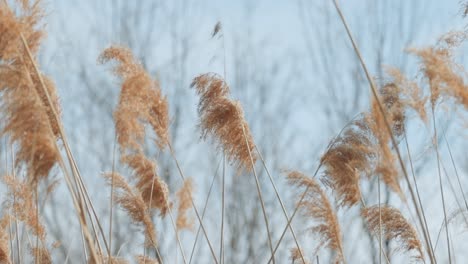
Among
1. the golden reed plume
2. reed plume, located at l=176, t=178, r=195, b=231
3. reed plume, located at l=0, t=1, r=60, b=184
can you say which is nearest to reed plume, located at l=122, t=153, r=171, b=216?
reed plume, located at l=176, t=178, r=195, b=231

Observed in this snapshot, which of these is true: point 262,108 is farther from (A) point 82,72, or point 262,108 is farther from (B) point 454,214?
(B) point 454,214

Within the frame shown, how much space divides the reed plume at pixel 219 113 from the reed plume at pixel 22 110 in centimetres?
126

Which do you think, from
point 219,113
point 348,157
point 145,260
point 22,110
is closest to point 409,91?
point 348,157

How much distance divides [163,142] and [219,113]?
0.35m

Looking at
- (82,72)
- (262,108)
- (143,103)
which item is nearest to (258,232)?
(262,108)

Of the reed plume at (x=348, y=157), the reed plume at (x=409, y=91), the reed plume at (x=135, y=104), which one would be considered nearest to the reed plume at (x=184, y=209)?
the reed plume at (x=135, y=104)

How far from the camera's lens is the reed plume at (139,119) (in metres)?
3.84

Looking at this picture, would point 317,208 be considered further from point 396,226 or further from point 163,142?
point 163,142

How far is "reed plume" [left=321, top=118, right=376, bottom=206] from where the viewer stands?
4.04 metres

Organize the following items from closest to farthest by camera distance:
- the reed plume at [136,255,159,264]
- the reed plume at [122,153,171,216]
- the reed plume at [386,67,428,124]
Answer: the reed plume at [386,67,428,124], the reed plume at [122,153,171,216], the reed plume at [136,255,159,264]

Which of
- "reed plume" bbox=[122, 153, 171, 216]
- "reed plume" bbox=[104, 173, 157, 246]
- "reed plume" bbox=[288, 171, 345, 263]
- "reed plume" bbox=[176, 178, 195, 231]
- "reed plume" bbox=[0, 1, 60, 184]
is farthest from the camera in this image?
"reed plume" bbox=[176, 178, 195, 231]

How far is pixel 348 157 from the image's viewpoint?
4121 millimetres

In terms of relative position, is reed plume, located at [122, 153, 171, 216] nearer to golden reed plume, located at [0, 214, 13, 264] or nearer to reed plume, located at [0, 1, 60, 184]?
golden reed plume, located at [0, 214, 13, 264]

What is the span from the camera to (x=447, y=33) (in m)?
4.54
